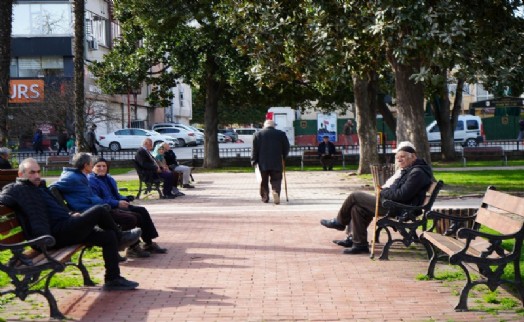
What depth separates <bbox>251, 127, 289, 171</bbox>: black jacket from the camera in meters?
18.2

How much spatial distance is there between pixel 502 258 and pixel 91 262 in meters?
4.98

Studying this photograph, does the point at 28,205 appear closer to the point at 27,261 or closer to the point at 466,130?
the point at 27,261

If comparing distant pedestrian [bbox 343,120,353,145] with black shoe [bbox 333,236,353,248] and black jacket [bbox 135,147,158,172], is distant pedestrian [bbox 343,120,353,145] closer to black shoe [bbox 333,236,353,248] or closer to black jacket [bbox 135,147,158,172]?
black jacket [bbox 135,147,158,172]

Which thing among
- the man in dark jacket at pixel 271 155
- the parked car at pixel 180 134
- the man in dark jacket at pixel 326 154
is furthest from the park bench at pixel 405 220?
the parked car at pixel 180 134

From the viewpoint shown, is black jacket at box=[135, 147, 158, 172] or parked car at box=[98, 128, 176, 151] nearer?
black jacket at box=[135, 147, 158, 172]

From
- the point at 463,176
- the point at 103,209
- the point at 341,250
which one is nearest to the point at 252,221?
the point at 341,250

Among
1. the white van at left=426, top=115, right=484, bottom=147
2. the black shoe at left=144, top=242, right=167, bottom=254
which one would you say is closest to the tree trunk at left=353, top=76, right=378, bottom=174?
the black shoe at left=144, top=242, right=167, bottom=254

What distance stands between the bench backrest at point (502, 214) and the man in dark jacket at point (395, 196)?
122 centimetres

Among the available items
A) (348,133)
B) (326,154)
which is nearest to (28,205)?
(326,154)

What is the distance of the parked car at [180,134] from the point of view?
62531mm

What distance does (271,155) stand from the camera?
18250mm

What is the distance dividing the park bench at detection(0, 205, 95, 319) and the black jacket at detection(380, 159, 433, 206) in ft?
12.9

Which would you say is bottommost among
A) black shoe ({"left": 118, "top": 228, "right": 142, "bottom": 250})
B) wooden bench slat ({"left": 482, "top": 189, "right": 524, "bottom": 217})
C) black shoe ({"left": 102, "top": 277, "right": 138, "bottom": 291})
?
black shoe ({"left": 102, "top": 277, "right": 138, "bottom": 291})

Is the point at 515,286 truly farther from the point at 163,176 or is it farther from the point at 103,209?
the point at 163,176
